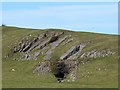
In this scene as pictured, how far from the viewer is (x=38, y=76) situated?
11050cm

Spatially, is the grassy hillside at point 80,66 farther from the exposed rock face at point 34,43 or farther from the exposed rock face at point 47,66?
the exposed rock face at point 34,43

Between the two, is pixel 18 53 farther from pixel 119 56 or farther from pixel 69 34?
pixel 119 56

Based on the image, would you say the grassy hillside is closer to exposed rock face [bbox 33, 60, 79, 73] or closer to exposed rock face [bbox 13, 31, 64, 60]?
exposed rock face [bbox 33, 60, 79, 73]

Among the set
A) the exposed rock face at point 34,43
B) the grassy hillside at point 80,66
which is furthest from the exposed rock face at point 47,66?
the exposed rock face at point 34,43

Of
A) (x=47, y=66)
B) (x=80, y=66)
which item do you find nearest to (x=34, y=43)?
(x=47, y=66)

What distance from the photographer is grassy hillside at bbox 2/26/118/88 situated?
88169 millimetres

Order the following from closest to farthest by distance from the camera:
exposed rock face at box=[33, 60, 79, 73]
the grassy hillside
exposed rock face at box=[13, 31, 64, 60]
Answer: the grassy hillside < exposed rock face at box=[33, 60, 79, 73] < exposed rock face at box=[13, 31, 64, 60]

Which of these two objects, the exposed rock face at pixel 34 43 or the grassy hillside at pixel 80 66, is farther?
the exposed rock face at pixel 34 43

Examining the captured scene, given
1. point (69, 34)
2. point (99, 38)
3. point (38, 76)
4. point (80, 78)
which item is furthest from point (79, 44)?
point (80, 78)

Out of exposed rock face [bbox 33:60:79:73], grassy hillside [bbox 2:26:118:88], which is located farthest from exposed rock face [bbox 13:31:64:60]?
exposed rock face [bbox 33:60:79:73]

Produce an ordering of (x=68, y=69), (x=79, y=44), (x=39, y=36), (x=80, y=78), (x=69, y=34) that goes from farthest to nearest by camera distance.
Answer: (x=39, y=36) < (x=69, y=34) < (x=79, y=44) < (x=68, y=69) < (x=80, y=78)

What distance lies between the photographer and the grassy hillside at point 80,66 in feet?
289

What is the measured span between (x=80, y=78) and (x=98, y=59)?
16398 mm

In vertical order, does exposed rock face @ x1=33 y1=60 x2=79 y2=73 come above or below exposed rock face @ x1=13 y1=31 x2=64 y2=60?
below
